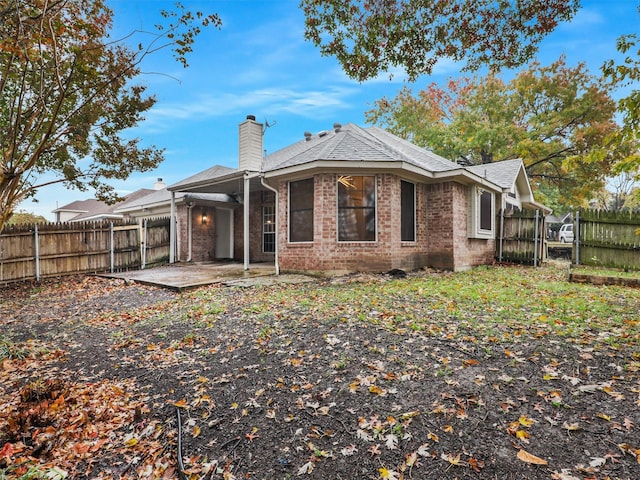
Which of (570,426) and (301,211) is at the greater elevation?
(301,211)

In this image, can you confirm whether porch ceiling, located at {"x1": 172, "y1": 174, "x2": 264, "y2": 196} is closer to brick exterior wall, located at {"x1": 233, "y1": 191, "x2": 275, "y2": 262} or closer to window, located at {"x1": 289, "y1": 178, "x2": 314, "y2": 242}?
brick exterior wall, located at {"x1": 233, "y1": 191, "x2": 275, "y2": 262}

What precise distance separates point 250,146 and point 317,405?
29.7ft

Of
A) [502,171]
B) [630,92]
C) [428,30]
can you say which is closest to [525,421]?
[630,92]

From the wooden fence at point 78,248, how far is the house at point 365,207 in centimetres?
304

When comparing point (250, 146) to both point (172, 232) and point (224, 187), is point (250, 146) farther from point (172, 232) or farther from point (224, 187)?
point (172, 232)

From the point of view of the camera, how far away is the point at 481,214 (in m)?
11.3

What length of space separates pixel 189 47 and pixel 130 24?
917mm

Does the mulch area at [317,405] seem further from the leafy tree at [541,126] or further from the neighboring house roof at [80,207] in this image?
the neighboring house roof at [80,207]

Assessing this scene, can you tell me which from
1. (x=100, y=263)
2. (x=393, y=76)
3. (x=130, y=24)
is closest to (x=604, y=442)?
(x=393, y=76)

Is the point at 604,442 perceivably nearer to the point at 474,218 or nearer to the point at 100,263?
the point at 474,218

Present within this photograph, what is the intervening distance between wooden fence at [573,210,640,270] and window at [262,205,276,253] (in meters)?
10.1

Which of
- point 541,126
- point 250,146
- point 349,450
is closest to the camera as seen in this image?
point 349,450

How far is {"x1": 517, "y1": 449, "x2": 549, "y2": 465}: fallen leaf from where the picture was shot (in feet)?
6.93

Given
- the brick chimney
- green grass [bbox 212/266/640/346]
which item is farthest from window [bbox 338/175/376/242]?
the brick chimney
